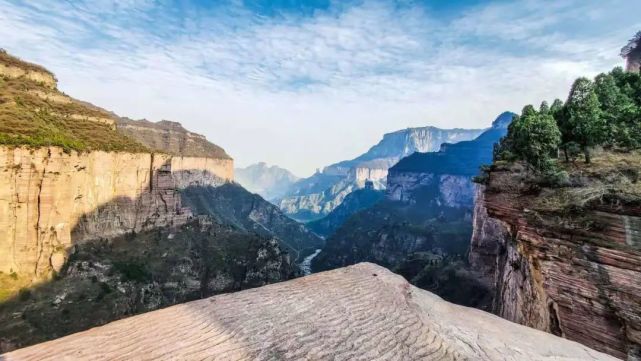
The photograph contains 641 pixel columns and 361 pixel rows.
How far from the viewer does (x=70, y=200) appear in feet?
178

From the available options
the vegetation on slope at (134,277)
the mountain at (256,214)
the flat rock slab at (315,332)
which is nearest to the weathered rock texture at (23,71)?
the vegetation on slope at (134,277)

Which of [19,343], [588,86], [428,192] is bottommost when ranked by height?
[19,343]

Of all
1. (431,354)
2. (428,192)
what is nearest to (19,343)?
(431,354)

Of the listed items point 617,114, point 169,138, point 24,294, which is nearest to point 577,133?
point 617,114

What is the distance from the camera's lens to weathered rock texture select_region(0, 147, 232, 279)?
150 ft

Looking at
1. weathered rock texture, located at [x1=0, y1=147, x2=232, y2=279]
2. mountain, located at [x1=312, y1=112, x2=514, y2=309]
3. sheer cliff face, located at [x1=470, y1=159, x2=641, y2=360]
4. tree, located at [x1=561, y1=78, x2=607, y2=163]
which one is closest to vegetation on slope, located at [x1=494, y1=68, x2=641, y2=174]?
tree, located at [x1=561, y1=78, x2=607, y2=163]

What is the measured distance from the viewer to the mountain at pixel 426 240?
216 feet

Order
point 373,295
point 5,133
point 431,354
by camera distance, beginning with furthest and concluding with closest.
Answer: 1. point 5,133
2. point 373,295
3. point 431,354

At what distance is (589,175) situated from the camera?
Answer: 17.2 m

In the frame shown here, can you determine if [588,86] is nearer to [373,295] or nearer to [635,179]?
[635,179]

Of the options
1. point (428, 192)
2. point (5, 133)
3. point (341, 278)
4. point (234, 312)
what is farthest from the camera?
point (428, 192)

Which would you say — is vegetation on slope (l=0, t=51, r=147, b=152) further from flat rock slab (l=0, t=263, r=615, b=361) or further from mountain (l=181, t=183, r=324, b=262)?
mountain (l=181, t=183, r=324, b=262)

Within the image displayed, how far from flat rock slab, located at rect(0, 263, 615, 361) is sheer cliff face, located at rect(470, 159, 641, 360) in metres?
8.52

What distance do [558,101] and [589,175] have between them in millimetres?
19087
